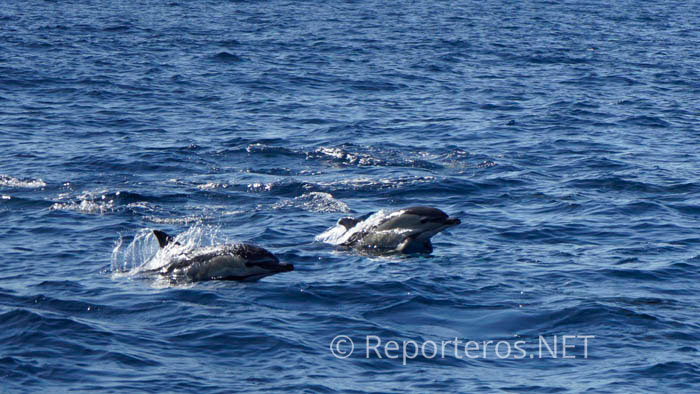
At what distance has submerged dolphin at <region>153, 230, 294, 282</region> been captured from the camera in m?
14.8

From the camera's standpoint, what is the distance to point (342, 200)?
20.8 meters

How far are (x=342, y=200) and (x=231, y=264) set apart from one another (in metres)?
6.16

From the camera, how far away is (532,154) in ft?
83.3

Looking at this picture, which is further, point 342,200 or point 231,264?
point 342,200

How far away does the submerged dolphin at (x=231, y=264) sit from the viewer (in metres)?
14.8

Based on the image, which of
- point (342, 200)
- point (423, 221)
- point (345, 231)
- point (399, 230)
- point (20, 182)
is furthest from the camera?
point (20, 182)

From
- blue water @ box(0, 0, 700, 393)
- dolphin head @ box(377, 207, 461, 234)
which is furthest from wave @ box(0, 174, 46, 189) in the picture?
dolphin head @ box(377, 207, 461, 234)

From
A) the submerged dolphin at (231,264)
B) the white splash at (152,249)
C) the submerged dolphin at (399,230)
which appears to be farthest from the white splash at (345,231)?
the submerged dolphin at (231,264)

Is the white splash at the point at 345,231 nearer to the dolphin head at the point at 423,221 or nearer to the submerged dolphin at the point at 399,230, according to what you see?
the submerged dolphin at the point at 399,230

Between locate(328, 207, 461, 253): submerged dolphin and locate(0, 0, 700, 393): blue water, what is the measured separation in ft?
1.66

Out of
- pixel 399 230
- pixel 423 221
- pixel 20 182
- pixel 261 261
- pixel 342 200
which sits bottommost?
pixel 342 200

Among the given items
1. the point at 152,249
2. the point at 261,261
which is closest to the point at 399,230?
the point at 261,261

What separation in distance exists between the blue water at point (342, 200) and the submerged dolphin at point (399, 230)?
0.51 meters

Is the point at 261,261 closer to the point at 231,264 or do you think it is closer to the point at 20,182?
the point at 231,264
